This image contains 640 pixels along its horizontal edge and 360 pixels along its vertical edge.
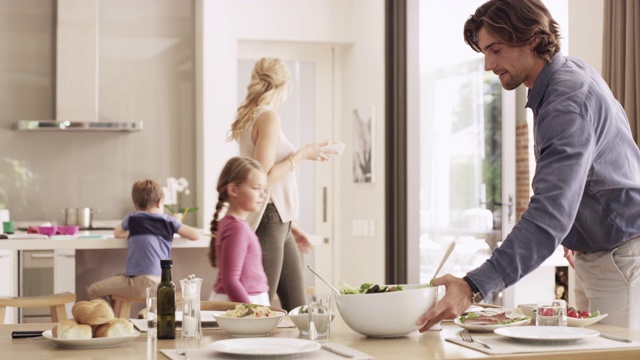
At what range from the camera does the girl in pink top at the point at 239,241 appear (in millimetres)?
3297

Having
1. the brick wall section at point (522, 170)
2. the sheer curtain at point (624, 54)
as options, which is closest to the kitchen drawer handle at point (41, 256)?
the sheer curtain at point (624, 54)

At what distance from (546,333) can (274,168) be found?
2.16m

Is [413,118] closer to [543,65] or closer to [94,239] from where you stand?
[94,239]

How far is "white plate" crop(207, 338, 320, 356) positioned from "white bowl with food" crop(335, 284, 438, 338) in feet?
0.66

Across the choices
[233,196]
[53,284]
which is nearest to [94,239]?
[53,284]

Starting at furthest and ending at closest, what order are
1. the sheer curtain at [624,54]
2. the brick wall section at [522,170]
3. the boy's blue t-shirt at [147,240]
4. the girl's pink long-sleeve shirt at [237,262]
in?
the brick wall section at [522,170], the boy's blue t-shirt at [147,240], the sheer curtain at [624,54], the girl's pink long-sleeve shirt at [237,262]

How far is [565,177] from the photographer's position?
2055 millimetres

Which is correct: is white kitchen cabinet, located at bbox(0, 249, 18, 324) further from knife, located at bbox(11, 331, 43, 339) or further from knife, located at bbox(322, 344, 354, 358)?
knife, located at bbox(322, 344, 354, 358)

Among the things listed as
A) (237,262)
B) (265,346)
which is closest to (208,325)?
(265,346)

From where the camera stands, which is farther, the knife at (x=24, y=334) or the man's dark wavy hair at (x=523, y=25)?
the man's dark wavy hair at (x=523, y=25)

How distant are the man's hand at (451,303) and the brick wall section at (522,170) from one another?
19.9ft

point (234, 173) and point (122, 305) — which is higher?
point (234, 173)

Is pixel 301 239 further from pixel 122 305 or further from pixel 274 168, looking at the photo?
pixel 122 305

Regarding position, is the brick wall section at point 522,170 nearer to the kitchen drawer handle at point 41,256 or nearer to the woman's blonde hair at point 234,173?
the kitchen drawer handle at point 41,256
